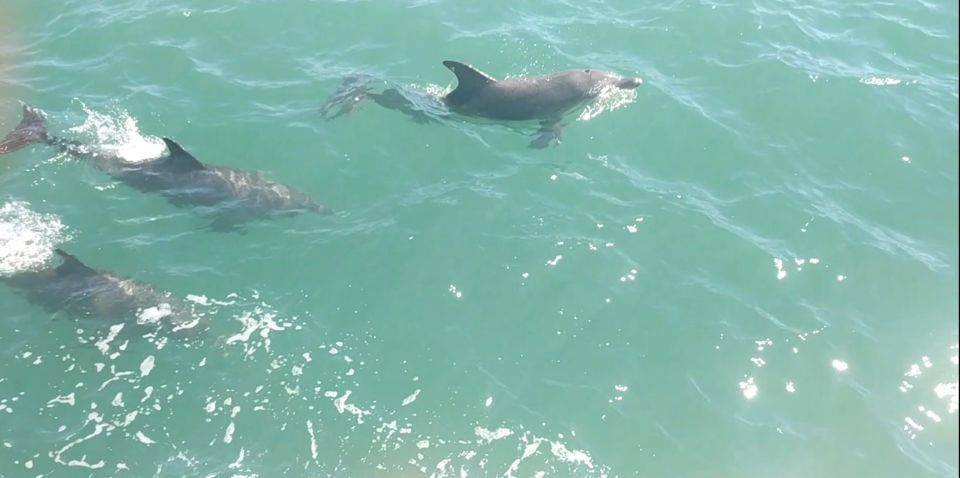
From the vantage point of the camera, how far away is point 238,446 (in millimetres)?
12258

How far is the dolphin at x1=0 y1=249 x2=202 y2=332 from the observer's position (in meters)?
14.0

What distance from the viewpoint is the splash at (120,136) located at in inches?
674

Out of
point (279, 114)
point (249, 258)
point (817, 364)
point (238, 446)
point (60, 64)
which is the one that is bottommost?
point (817, 364)

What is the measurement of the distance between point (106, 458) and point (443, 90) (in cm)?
1169

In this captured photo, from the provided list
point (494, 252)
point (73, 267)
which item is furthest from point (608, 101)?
point (73, 267)

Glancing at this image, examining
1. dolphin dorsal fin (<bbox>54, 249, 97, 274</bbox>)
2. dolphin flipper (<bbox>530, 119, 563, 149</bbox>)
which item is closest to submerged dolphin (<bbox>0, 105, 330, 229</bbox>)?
dolphin dorsal fin (<bbox>54, 249, 97, 274</bbox>)

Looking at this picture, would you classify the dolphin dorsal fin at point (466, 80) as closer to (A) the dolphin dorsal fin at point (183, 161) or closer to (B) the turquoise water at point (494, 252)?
(B) the turquoise water at point (494, 252)

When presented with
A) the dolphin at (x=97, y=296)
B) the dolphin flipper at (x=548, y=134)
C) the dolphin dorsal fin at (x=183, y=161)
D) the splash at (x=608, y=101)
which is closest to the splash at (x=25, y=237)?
the dolphin at (x=97, y=296)

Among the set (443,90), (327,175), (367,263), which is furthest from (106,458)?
(443,90)

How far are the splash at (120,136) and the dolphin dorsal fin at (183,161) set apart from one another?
1305 mm

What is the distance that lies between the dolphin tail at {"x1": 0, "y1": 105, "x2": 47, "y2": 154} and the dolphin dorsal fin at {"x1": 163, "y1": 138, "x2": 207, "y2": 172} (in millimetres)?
3731

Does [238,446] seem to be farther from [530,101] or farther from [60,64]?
[60,64]

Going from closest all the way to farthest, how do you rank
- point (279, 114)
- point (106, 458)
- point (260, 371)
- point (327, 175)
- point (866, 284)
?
point (106, 458)
point (260, 371)
point (866, 284)
point (327, 175)
point (279, 114)

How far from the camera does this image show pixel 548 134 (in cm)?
1812
